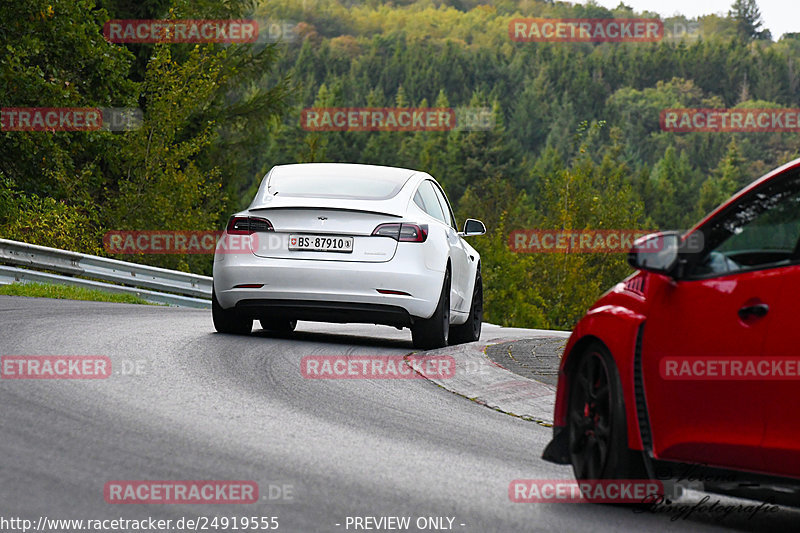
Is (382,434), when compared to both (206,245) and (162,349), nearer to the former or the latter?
(162,349)

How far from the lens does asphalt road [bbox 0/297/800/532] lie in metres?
5.11

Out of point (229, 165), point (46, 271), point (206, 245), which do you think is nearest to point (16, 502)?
point (46, 271)

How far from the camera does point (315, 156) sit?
82.9 metres

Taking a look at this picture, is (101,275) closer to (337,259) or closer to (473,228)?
(473,228)

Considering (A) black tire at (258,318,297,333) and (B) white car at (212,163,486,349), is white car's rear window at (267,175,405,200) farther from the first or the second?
(A) black tire at (258,318,297,333)

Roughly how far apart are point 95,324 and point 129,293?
8788 millimetres

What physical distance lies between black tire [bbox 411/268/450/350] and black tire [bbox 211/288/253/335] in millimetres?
1750

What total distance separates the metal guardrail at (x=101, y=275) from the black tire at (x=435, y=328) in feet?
31.2

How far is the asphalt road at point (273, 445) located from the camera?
5105 mm

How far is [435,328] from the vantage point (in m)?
11.7

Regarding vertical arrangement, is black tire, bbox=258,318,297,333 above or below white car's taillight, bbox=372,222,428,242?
below

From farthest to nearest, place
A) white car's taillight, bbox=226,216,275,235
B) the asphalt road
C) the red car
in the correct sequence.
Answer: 1. white car's taillight, bbox=226,216,275,235
2. the asphalt road
3. the red car

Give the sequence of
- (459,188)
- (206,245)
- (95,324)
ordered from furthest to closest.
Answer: (459,188) → (206,245) → (95,324)

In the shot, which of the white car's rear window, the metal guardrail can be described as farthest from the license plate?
the metal guardrail
